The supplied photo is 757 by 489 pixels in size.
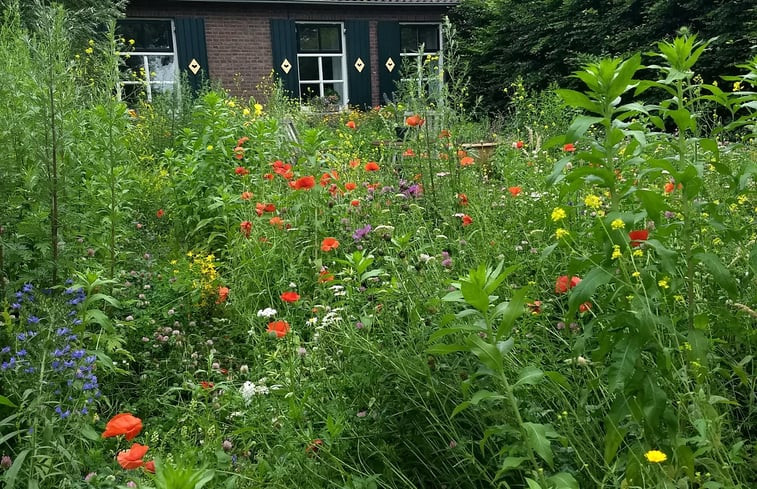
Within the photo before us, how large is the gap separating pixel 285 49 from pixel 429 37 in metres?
4.04

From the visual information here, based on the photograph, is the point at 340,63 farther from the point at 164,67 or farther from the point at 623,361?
the point at 623,361

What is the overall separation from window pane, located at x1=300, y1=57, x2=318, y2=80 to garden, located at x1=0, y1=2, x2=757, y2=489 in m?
12.1

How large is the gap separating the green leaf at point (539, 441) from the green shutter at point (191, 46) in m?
13.8

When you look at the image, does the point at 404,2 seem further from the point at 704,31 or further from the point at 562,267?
the point at 562,267

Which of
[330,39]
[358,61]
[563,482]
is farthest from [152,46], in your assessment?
[563,482]

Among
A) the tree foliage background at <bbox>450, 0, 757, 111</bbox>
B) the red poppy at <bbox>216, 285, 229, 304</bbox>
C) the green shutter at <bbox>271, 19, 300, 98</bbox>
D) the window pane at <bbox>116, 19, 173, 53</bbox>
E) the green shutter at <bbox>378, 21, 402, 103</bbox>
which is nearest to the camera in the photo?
the red poppy at <bbox>216, 285, 229, 304</bbox>

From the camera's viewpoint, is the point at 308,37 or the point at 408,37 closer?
the point at 308,37

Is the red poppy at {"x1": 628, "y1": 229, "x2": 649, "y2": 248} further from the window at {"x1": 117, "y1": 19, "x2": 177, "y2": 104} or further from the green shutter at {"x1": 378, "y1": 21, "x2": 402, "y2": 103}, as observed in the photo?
the green shutter at {"x1": 378, "y1": 21, "x2": 402, "y2": 103}

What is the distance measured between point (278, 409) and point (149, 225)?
116 inches

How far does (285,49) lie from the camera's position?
1501cm

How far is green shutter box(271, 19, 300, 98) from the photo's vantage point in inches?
587

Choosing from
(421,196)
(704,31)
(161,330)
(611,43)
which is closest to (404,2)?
(611,43)

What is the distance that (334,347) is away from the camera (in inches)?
92.0

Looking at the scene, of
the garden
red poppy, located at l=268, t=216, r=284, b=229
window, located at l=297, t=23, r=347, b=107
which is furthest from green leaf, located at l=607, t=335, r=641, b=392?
window, located at l=297, t=23, r=347, b=107
